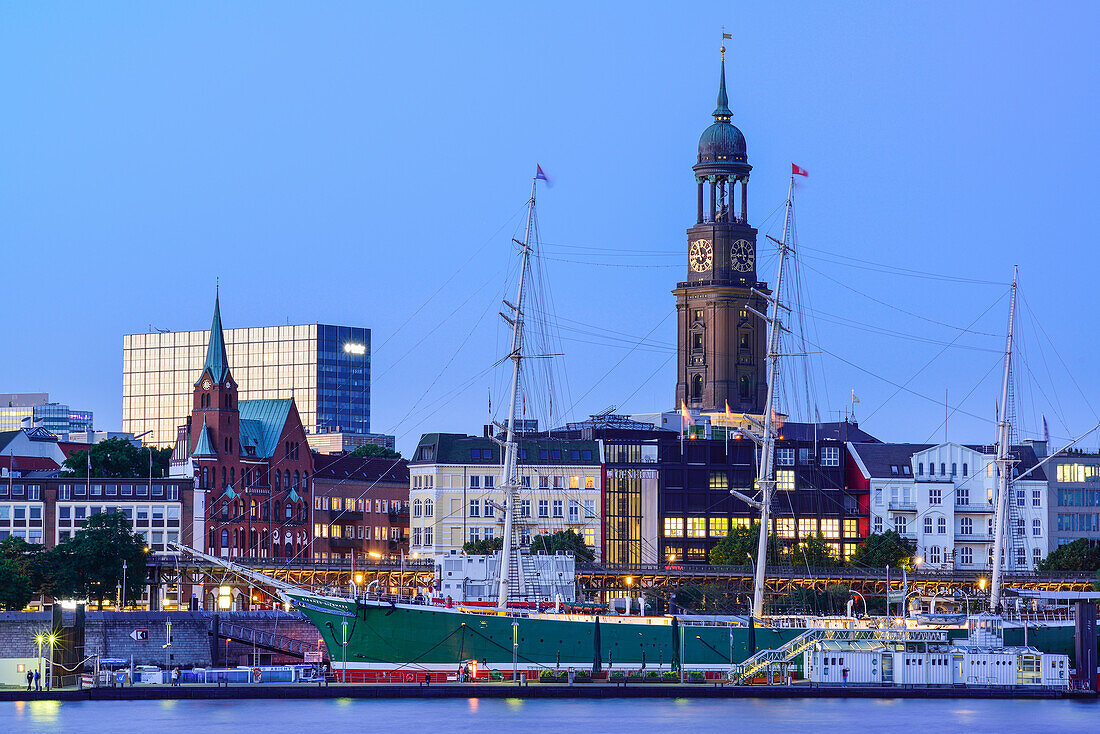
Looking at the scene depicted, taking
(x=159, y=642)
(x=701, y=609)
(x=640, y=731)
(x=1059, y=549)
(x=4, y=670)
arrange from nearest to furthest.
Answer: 1. (x=640, y=731)
2. (x=4, y=670)
3. (x=159, y=642)
4. (x=701, y=609)
5. (x=1059, y=549)

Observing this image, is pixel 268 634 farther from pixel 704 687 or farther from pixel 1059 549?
pixel 1059 549

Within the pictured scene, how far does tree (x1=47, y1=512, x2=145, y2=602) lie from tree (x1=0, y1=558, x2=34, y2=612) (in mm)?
8959

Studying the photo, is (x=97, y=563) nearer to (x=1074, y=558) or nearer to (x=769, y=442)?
Result: (x=769, y=442)


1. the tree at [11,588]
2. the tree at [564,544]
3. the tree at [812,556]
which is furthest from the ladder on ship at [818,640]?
the tree at [11,588]

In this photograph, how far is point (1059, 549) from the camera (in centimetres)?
19338

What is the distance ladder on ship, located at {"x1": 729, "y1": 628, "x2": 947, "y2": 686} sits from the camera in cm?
13000

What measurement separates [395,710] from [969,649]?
3544cm

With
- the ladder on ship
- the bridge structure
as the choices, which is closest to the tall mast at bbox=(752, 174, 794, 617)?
the ladder on ship

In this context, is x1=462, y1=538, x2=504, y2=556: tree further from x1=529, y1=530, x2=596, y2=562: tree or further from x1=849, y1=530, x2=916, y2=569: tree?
x1=849, y1=530, x2=916, y2=569: tree

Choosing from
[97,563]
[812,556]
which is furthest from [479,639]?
[812,556]

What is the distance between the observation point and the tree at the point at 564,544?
18450cm

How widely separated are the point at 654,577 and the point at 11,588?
182ft

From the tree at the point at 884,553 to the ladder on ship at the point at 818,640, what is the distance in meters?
53.7

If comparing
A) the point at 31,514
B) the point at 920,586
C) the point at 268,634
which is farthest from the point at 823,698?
the point at 31,514
